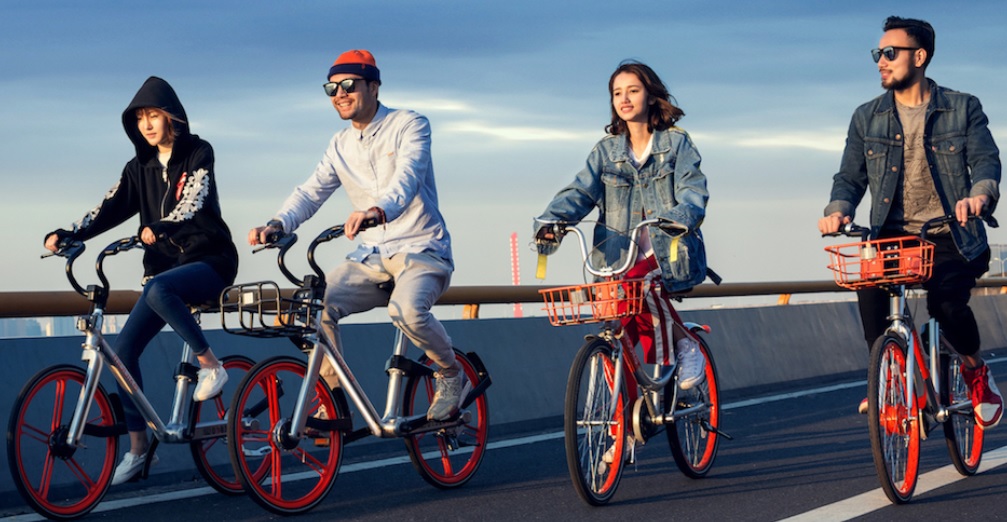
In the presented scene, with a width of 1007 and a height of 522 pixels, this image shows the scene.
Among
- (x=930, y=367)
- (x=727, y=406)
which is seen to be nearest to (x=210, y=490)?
(x=930, y=367)

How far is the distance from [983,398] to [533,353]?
435 cm

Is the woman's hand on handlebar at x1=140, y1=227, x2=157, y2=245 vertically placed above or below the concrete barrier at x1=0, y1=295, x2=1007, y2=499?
above

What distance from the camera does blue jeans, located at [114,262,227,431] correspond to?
6754 millimetres

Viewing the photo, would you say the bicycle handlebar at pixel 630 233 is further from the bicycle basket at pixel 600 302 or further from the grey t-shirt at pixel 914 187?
the grey t-shirt at pixel 914 187

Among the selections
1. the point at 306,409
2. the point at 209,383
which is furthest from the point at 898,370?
the point at 209,383

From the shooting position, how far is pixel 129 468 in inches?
273

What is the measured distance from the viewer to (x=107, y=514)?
22.2 ft

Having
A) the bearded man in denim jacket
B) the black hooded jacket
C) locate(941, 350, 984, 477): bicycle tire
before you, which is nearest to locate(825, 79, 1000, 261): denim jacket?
the bearded man in denim jacket

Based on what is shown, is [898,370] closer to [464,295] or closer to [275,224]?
[275,224]

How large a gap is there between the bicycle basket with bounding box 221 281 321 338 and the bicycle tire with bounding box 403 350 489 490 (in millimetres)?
864

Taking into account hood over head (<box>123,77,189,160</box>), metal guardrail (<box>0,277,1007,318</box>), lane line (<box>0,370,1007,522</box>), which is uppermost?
hood over head (<box>123,77,189,160</box>)

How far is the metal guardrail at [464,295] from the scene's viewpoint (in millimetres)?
7488

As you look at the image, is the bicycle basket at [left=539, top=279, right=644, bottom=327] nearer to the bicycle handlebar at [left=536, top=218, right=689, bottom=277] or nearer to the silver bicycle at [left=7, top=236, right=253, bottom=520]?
the bicycle handlebar at [left=536, top=218, right=689, bottom=277]

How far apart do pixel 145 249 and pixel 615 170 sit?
2419 millimetres
